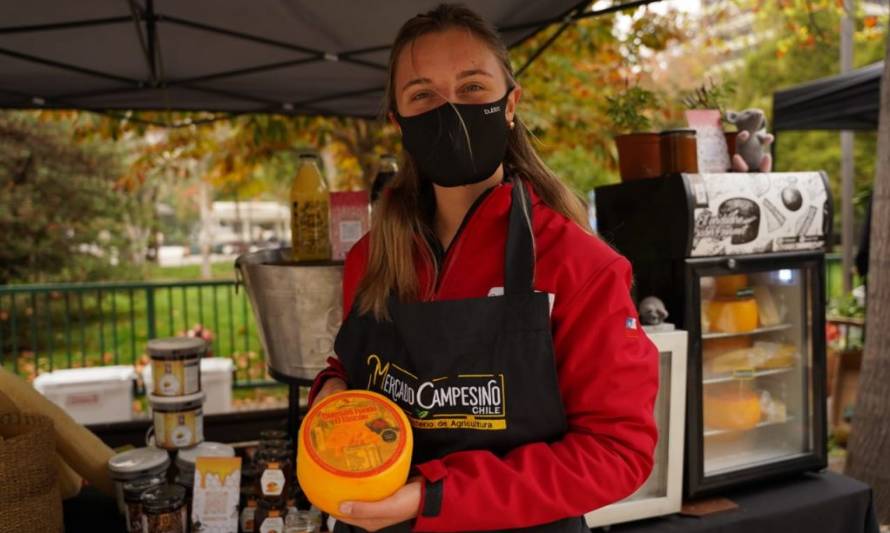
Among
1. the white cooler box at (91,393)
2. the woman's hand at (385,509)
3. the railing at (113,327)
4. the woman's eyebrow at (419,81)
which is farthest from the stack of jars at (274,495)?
the railing at (113,327)

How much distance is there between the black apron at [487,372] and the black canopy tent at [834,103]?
20.6 feet

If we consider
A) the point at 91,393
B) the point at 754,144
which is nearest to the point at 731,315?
the point at 754,144

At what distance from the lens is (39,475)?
86.4 inches

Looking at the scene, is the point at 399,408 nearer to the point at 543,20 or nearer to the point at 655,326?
the point at 655,326

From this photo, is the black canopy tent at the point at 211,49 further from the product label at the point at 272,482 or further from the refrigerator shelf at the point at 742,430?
the refrigerator shelf at the point at 742,430

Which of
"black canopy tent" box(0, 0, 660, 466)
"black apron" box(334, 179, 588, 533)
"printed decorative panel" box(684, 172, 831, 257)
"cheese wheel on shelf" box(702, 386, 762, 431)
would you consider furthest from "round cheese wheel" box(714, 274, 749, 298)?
"black apron" box(334, 179, 588, 533)

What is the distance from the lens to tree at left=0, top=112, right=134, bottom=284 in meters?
10.8

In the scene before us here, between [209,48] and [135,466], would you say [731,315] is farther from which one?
[209,48]

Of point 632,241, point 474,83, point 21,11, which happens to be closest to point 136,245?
point 21,11

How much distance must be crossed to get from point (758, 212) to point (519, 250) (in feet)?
5.71

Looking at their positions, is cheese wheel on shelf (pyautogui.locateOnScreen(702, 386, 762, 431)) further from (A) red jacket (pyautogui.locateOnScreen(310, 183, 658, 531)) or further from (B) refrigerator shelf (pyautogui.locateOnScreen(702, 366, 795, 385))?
(A) red jacket (pyautogui.locateOnScreen(310, 183, 658, 531))

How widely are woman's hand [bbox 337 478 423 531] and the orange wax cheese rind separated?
0.01 meters

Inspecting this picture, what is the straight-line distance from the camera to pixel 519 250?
4.79 ft

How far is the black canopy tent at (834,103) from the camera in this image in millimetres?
6370
